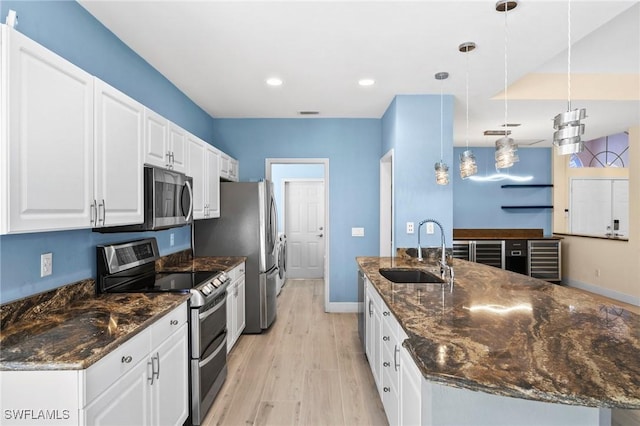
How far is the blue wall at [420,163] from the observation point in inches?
144

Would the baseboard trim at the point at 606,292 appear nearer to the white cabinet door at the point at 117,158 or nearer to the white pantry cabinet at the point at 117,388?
the white pantry cabinet at the point at 117,388

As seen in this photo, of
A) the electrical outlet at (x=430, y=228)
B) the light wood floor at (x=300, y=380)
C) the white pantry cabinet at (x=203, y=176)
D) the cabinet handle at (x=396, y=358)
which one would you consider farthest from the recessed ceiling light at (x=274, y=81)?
the light wood floor at (x=300, y=380)

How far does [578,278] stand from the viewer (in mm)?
5957

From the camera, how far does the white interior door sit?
23.0 feet

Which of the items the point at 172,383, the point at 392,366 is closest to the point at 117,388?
the point at 172,383

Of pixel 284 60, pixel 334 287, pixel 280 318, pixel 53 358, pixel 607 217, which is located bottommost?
pixel 280 318

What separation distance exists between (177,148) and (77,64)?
84 cm

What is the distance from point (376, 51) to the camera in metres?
2.65

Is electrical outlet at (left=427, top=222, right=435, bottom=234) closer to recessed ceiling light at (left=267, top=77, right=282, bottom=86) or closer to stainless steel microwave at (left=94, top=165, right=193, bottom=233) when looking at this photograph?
recessed ceiling light at (left=267, top=77, right=282, bottom=86)

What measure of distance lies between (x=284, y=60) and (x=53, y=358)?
249 cm

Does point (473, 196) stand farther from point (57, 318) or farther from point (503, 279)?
point (57, 318)

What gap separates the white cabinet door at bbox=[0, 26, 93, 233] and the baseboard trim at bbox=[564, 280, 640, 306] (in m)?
6.77

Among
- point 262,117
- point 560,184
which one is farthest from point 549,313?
point 560,184

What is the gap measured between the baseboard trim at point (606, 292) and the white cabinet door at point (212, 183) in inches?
237
